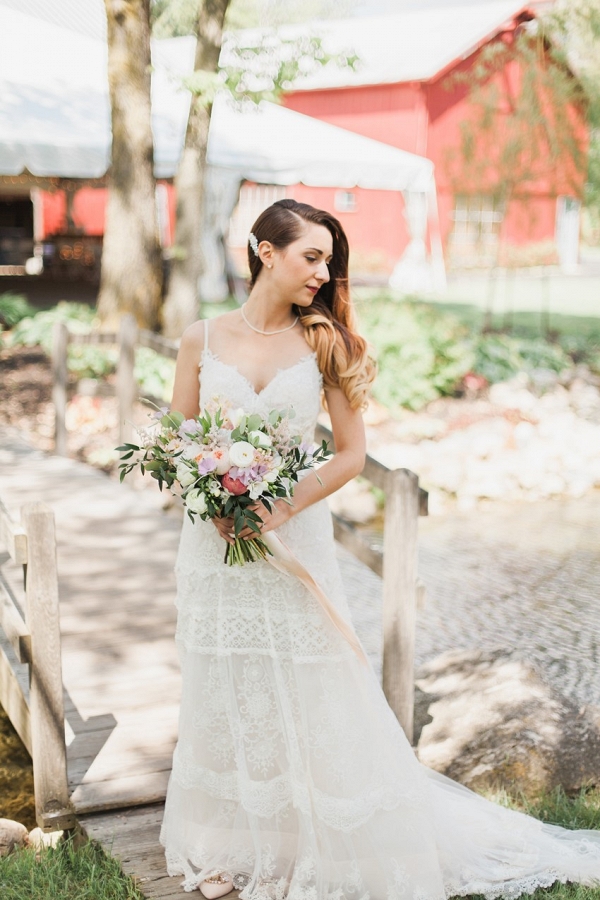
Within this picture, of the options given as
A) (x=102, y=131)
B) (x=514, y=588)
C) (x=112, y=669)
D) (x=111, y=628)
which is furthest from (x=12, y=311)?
(x=112, y=669)

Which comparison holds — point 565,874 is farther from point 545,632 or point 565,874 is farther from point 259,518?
point 545,632

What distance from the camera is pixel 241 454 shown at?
2543 mm

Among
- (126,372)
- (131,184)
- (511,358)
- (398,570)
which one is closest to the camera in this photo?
(398,570)

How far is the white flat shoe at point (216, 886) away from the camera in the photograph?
2.93 meters

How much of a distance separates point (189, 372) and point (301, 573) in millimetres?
697

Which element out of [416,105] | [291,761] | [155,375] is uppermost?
[416,105]

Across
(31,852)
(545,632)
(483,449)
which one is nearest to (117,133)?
(483,449)

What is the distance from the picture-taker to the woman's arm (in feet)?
9.78

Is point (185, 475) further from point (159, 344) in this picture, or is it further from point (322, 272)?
point (159, 344)

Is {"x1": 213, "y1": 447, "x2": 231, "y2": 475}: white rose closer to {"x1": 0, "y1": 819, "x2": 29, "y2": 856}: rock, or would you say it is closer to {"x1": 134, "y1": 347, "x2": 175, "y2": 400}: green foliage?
{"x1": 0, "y1": 819, "x2": 29, "y2": 856}: rock

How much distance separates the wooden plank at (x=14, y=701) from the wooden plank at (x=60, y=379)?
13.6 ft

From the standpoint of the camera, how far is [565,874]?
3039mm

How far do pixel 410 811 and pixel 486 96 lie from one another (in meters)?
14.7

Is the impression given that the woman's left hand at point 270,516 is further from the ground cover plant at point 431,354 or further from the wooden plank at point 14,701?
the ground cover plant at point 431,354
